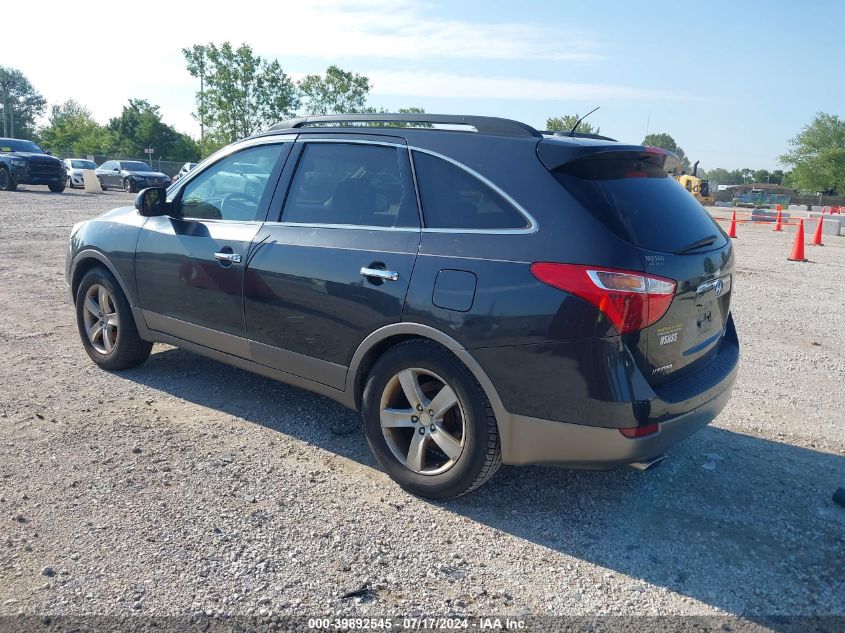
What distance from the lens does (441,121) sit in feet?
12.1

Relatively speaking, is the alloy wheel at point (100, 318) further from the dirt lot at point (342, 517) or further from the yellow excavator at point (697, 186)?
the yellow excavator at point (697, 186)

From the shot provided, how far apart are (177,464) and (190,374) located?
1622 millimetres

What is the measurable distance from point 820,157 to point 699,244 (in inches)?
3448

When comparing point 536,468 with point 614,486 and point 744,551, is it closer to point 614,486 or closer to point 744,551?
point 614,486

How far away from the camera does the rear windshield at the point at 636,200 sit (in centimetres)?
311

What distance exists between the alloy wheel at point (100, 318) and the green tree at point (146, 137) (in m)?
63.3

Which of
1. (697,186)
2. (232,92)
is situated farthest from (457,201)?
(232,92)

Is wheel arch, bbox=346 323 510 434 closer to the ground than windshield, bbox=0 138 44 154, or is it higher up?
closer to the ground

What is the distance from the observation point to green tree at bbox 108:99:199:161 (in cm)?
6338

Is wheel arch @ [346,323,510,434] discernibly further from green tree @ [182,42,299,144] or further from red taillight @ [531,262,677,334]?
green tree @ [182,42,299,144]

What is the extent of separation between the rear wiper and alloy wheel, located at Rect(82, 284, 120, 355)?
3.92 m

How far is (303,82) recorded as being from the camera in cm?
6594

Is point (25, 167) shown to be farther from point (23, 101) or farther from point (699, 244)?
point (23, 101)

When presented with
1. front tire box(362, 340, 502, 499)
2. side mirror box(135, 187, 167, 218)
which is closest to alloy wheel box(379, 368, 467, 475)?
front tire box(362, 340, 502, 499)
